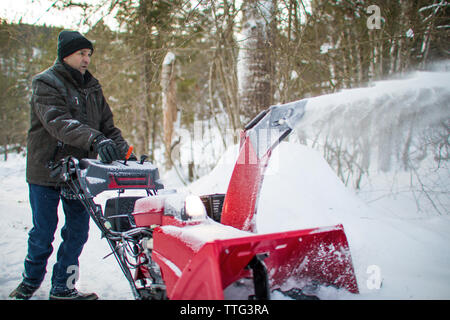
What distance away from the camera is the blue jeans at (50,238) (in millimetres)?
2561

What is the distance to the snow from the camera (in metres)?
2.37

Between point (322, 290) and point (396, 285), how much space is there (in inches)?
29.9

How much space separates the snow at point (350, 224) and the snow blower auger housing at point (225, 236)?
0.31 ft

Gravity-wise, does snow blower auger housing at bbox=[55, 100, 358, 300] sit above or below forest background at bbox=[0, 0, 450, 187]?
below

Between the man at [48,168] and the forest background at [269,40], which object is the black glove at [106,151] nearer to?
the man at [48,168]

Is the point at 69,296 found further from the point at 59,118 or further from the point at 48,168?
the point at 59,118

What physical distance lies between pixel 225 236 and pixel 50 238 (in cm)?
181

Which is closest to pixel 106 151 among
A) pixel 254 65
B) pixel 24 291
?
pixel 24 291

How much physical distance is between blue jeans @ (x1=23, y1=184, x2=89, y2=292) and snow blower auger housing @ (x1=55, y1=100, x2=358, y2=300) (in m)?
0.30

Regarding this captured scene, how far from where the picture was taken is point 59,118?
7.75 ft

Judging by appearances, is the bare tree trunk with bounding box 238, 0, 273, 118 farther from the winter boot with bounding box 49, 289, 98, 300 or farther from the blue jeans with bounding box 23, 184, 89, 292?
the winter boot with bounding box 49, 289, 98, 300

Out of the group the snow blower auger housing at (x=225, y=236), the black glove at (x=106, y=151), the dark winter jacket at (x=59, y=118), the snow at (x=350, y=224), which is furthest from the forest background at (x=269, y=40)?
the black glove at (x=106, y=151)

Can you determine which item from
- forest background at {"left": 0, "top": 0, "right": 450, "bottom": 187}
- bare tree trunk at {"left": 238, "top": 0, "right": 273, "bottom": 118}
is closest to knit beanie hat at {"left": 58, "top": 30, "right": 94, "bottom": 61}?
forest background at {"left": 0, "top": 0, "right": 450, "bottom": 187}

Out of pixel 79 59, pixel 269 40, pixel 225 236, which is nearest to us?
pixel 225 236
